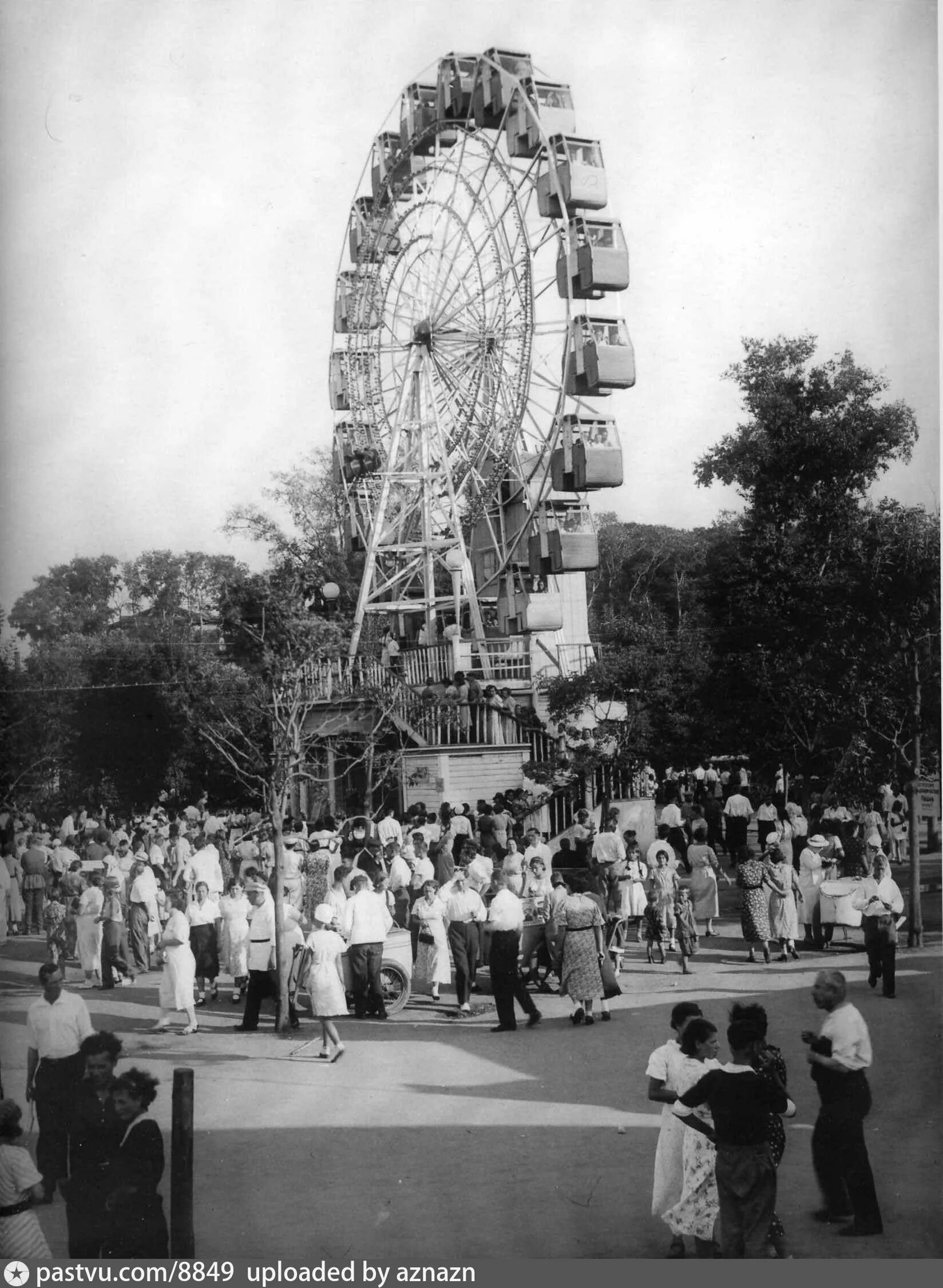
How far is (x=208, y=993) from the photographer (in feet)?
→ 40.1

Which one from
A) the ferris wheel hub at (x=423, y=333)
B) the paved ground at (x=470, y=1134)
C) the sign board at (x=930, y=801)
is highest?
the ferris wheel hub at (x=423, y=333)

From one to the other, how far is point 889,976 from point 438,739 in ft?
33.9

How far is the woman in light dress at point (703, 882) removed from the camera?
1384 cm

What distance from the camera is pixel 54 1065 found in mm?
7547

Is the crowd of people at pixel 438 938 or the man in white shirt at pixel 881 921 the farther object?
the man in white shirt at pixel 881 921

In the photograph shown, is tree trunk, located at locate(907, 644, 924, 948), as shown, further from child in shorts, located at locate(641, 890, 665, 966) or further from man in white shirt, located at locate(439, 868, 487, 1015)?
man in white shirt, located at locate(439, 868, 487, 1015)

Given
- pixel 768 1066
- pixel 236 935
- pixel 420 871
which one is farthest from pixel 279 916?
pixel 768 1066

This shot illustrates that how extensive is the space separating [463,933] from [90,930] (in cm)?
376

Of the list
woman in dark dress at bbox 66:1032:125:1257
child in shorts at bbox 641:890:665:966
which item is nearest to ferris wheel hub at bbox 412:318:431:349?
child in shorts at bbox 641:890:665:966

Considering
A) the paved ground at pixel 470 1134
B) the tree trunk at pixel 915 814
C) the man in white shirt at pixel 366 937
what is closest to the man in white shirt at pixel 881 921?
the paved ground at pixel 470 1134

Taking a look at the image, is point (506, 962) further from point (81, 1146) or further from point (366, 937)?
point (81, 1146)

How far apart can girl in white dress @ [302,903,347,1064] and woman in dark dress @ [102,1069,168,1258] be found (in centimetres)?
292

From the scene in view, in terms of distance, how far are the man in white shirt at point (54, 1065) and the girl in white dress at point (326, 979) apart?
2.04 metres

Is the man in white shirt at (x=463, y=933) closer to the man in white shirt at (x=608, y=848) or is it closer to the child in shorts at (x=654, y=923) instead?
the child in shorts at (x=654, y=923)
